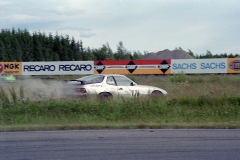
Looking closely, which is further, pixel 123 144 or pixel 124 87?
pixel 124 87

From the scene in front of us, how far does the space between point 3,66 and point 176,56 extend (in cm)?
2357

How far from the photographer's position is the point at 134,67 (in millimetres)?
36938

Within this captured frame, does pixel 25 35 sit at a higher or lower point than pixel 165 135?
higher

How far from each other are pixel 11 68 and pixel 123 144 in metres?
30.3

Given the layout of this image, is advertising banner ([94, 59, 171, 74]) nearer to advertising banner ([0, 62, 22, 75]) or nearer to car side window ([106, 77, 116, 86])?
advertising banner ([0, 62, 22, 75])

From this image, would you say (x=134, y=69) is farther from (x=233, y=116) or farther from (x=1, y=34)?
(x=1, y=34)

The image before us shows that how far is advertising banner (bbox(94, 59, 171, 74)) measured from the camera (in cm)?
3644

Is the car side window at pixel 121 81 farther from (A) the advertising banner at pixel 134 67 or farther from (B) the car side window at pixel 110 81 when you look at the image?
(A) the advertising banner at pixel 134 67

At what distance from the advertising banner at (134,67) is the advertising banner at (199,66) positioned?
2.33 feet

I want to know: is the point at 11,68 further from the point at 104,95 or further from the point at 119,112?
the point at 119,112

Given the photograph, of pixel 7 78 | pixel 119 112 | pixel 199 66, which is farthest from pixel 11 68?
pixel 119 112

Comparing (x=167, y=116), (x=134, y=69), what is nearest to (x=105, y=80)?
(x=167, y=116)

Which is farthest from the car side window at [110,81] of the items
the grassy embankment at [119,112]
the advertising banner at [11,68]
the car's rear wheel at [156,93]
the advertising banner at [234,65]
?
the advertising banner at [11,68]

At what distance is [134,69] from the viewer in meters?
36.9
